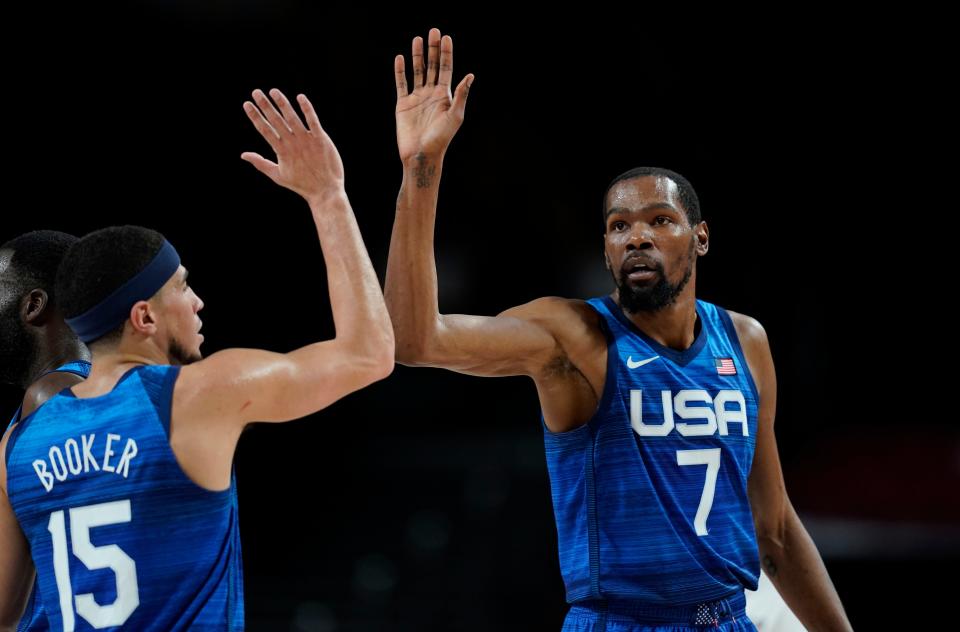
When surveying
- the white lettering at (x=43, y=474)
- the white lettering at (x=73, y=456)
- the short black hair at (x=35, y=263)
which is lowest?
the white lettering at (x=43, y=474)

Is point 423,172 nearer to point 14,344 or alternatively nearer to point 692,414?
point 692,414

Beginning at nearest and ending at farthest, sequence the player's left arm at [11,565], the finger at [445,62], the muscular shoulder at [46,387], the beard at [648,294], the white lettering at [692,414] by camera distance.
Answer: the player's left arm at [11,565] < the muscular shoulder at [46,387] < the finger at [445,62] < the white lettering at [692,414] < the beard at [648,294]

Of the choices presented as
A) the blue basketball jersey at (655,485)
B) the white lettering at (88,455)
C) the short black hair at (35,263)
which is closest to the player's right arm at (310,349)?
the white lettering at (88,455)

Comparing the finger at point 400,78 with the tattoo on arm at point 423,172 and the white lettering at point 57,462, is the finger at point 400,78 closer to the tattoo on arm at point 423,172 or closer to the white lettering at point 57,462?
the tattoo on arm at point 423,172

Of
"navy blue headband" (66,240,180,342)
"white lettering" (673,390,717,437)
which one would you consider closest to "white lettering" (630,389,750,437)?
"white lettering" (673,390,717,437)

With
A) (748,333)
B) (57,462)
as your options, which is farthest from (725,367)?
(57,462)

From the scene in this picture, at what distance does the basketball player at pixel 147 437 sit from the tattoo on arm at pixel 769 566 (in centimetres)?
217

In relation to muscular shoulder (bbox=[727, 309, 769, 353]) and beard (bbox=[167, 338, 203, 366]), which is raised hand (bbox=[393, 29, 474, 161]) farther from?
muscular shoulder (bbox=[727, 309, 769, 353])

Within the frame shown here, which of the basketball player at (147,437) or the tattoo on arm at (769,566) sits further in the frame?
the tattoo on arm at (769,566)

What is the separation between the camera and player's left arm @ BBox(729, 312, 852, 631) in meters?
4.41

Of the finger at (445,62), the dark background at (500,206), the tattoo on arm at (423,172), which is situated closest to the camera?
the tattoo on arm at (423,172)

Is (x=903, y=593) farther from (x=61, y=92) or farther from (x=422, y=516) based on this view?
(x=61, y=92)

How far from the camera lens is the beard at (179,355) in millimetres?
3115

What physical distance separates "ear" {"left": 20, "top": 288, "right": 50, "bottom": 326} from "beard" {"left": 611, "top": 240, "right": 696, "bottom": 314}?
6.54 ft
